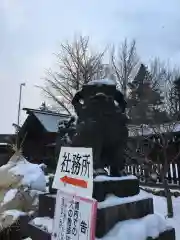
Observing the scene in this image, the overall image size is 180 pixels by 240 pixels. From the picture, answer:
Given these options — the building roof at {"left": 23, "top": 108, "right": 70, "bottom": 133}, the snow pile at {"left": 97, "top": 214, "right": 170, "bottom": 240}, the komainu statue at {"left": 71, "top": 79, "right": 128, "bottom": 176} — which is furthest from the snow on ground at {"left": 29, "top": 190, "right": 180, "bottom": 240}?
the building roof at {"left": 23, "top": 108, "right": 70, "bottom": 133}

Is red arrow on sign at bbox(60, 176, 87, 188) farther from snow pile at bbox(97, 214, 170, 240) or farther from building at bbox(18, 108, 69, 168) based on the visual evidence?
building at bbox(18, 108, 69, 168)

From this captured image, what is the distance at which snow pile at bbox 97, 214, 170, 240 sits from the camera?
2813 mm

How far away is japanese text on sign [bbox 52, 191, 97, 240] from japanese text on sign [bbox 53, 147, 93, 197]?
0.23 ft

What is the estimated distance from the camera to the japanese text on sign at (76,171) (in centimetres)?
185

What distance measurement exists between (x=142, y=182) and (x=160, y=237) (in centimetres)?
595

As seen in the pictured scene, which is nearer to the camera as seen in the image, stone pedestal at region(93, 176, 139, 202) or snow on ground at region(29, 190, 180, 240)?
snow on ground at region(29, 190, 180, 240)

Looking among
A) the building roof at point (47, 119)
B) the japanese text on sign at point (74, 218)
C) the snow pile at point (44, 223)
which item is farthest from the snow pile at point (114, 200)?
the building roof at point (47, 119)

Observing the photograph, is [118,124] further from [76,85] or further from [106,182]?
[76,85]

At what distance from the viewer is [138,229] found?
9.64 feet

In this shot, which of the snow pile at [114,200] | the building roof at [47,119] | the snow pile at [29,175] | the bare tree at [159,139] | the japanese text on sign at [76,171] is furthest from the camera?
the building roof at [47,119]

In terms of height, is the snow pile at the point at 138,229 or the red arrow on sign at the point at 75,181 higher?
the red arrow on sign at the point at 75,181

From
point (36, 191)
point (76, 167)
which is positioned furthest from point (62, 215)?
point (36, 191)

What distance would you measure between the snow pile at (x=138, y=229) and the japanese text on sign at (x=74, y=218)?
989 millimetres

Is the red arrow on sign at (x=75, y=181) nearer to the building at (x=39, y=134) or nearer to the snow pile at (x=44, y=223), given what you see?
the snow pile at (x=44, y=223)
